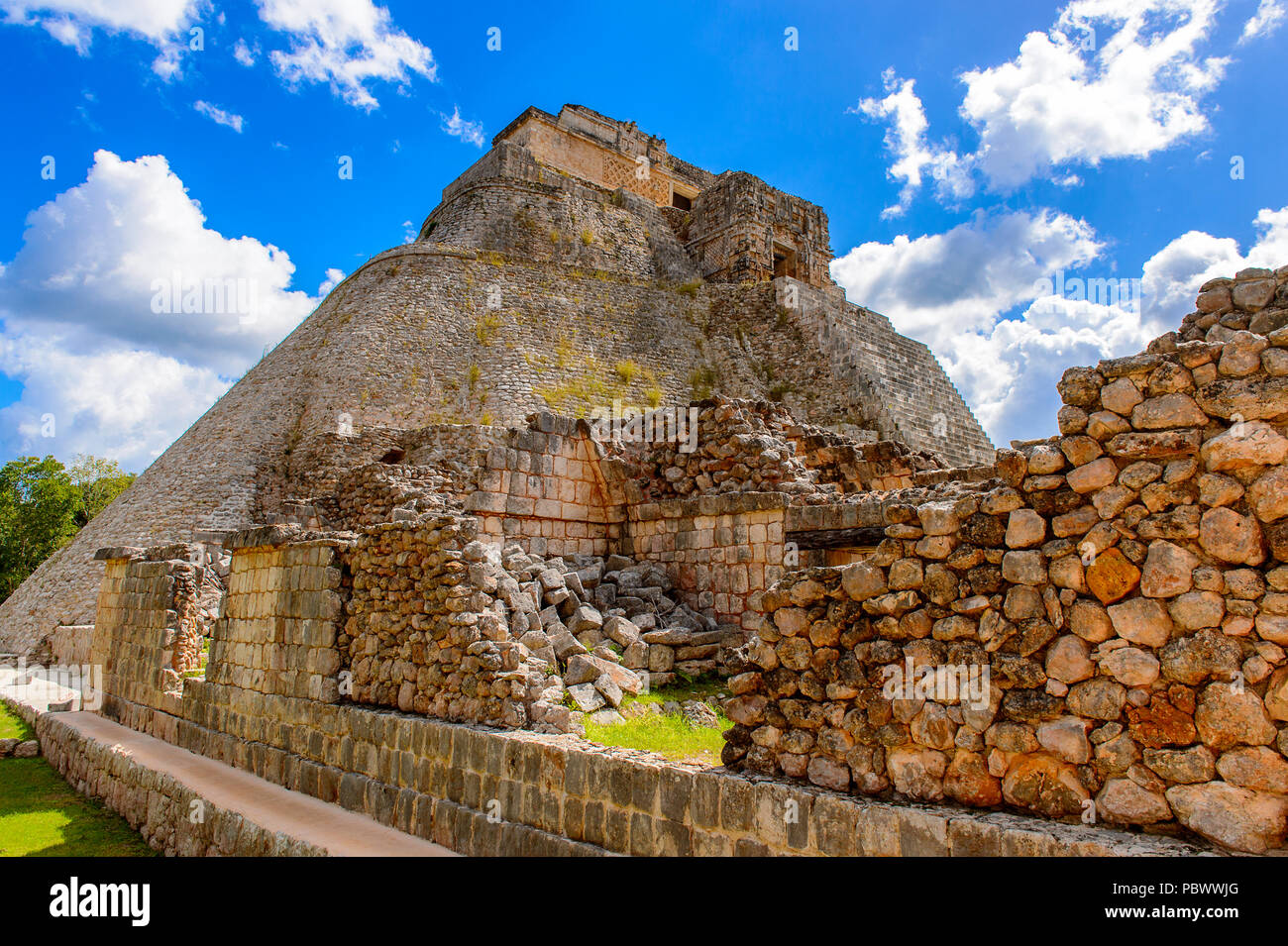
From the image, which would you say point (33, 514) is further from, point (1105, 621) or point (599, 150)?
point (1105, 621)

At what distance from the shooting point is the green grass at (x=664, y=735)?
17.8ft

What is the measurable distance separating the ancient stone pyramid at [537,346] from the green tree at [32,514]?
15711mm

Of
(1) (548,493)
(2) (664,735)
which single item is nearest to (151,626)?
(1) (548,493)

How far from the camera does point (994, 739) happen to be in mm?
3455

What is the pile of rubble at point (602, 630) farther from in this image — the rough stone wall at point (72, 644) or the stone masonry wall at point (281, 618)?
the rough stone wall at point (72, 644)

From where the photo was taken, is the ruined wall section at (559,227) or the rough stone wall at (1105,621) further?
the ruined wall section at (559,227)

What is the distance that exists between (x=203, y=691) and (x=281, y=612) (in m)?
2.57

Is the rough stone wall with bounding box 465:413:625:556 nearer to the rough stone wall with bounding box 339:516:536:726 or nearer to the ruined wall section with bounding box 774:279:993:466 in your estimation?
the rough stone wall with bounding box 339:516:536:726

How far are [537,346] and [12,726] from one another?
17.8m

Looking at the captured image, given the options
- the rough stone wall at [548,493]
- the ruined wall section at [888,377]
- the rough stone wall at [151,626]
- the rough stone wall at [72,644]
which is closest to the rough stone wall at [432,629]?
the rough stone wall at [548,493]

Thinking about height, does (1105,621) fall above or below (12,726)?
above

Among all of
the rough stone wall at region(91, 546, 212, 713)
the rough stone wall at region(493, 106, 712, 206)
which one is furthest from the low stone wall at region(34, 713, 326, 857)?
the rough stone wall at region(493, 106, 712, 206)

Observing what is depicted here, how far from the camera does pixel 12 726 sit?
1326cm

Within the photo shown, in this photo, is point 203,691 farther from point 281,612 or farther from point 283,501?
point 283,501
